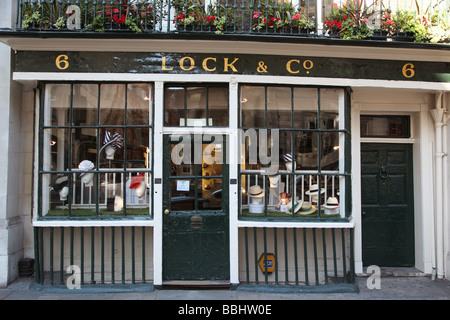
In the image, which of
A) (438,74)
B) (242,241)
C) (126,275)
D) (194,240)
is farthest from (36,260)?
(438,74)

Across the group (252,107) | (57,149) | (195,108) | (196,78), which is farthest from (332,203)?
(57,149)

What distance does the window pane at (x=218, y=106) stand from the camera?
4855 millimetres

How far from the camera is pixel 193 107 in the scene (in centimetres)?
484

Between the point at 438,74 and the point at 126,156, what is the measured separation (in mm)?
5292

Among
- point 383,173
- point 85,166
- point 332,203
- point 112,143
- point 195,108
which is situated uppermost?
point 195,108

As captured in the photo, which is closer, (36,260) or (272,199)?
(36,260)

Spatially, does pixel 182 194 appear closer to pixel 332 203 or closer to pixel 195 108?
pixel 195 108

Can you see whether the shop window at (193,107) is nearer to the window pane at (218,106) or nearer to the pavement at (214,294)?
the window pane at (218,106)

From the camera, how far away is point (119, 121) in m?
4.86

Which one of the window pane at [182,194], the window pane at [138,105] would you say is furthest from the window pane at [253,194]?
the window pane at [138,105]

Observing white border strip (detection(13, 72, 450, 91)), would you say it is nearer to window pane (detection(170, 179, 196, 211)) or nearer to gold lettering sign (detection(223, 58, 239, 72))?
gold lettering sign (detection(223, 58, 239, 72))

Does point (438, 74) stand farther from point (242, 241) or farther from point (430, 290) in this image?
point (242, 241)

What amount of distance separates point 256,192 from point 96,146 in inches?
107

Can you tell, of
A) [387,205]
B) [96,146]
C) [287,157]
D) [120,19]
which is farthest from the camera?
[387,205]
